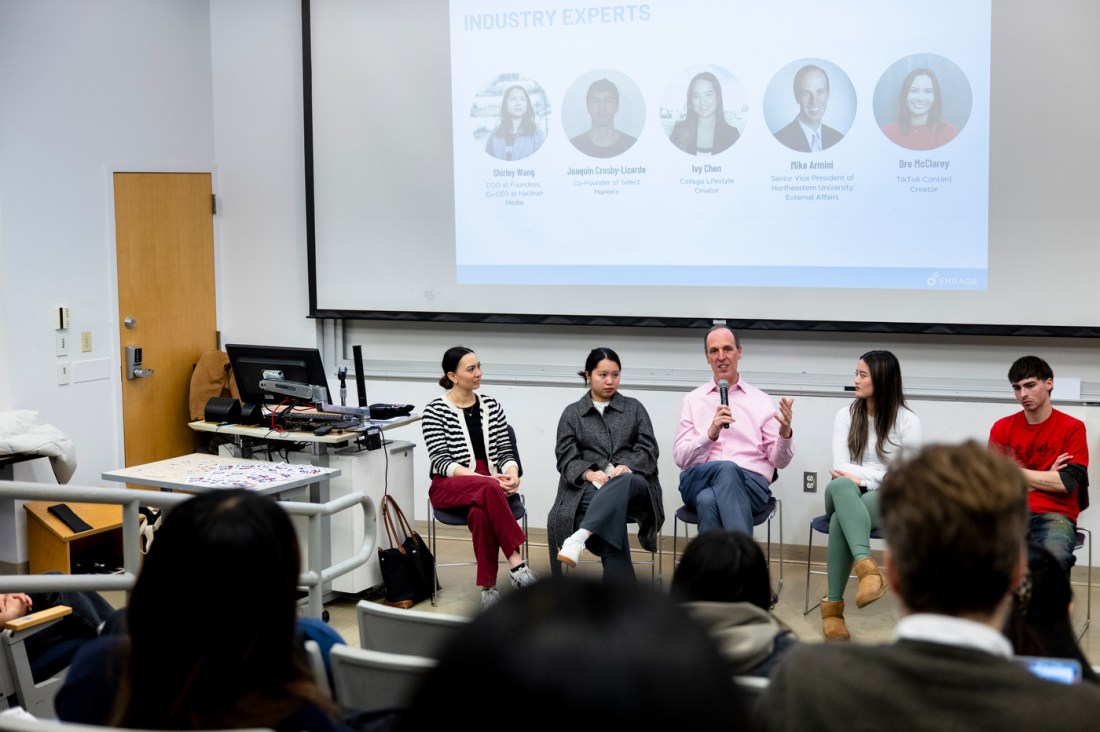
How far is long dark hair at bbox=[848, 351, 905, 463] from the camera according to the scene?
4.55 m

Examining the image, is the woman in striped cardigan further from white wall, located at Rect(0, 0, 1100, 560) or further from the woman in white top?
the woman in white top

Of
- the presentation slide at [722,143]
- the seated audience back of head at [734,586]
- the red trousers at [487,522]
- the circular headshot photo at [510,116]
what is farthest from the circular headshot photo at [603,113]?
the seated audience back of head at [734,586]

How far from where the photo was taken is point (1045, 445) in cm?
443

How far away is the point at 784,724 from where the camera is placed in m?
1.25

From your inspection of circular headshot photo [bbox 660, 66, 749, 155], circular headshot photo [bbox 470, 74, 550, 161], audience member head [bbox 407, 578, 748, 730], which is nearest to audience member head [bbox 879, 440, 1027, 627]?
audience member head [bbox 407, 578, 748, 730]

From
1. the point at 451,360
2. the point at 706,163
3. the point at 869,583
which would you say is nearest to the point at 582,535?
the point at 451,360

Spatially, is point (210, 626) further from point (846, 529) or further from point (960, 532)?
point (846, 529)

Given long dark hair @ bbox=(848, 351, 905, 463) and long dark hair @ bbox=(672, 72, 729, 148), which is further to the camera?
long dark hair @ bbox=(672, 72, 729, 148)

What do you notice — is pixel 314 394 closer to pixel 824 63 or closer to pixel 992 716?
pixel 824 63

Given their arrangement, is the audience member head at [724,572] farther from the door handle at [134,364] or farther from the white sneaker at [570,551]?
the door handle at [134,364]

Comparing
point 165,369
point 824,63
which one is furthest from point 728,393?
point 165,369

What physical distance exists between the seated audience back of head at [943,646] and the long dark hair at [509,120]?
459 cm

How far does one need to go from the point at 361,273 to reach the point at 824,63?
8.95 feet

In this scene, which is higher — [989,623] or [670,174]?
[670,174]
